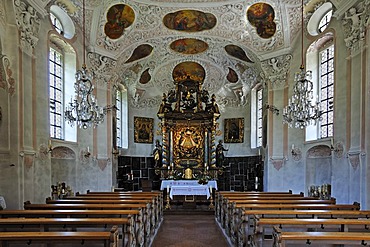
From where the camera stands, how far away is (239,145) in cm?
1895

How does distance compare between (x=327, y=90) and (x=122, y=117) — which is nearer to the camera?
(x=327, y=90)

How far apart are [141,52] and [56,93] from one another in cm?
537

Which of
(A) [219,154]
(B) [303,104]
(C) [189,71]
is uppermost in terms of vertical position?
(C) [189,71]

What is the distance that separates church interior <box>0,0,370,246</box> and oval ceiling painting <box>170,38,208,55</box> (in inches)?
4.4

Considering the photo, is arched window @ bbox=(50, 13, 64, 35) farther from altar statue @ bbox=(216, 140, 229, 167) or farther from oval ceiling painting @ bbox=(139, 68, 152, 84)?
altar statue @ bbox=(216, 140, 229, 167)

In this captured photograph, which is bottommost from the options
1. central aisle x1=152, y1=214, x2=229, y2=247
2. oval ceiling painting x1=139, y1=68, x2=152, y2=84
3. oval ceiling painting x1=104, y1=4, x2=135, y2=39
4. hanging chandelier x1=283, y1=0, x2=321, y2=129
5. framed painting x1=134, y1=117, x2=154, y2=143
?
central aisle x1=152, y1=214, x2=229, y2=247

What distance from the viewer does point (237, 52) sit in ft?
53.5

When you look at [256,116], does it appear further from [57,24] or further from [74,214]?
[74,214]

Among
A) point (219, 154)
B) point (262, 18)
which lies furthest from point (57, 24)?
point (219, 154)

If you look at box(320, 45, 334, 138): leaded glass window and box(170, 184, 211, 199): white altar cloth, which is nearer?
box(320, 45, 334, 138): leaded glass window

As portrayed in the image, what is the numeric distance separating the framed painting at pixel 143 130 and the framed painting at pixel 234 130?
4.61 m

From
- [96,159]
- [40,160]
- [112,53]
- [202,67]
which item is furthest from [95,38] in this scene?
[202,67]

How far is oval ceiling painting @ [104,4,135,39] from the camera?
13.3 metres

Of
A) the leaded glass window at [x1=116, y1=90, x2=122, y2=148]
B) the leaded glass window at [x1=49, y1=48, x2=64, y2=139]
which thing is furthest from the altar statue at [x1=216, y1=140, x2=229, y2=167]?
the leaded glass window at [x1=49, y1=48, x2=64, y2=139]
